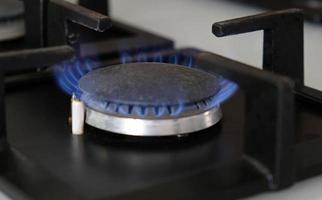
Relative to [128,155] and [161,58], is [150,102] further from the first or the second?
[161,58]

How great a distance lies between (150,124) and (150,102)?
2cm

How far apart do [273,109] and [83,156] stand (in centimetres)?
19

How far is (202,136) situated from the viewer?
31.4 inches

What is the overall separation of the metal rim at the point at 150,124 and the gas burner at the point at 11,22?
16.4 inches

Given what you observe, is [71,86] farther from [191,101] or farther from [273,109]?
[273,109]

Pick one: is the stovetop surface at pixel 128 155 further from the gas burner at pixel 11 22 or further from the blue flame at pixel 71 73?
the gas burner at pixel 11 22

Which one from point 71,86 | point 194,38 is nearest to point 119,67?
point 71,86

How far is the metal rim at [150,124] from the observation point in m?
0.76

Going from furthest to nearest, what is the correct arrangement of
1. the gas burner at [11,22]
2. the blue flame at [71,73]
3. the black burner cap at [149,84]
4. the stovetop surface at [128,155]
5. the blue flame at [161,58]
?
the gas burner at [11,22] → the blue flame at [161,58] → the blue flame at [71,73] → the black burner cap at [149,84] → the stovetop surface at [128,155]

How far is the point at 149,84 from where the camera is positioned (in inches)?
32.6

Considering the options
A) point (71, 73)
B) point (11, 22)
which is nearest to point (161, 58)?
point (71, 73)

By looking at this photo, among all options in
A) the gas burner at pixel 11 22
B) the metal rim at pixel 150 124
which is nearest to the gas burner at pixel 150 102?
the metal rim at pixel 150 124

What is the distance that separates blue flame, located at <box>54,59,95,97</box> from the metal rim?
66mm

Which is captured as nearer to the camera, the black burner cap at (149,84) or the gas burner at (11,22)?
the black burner cap at (149,84)
